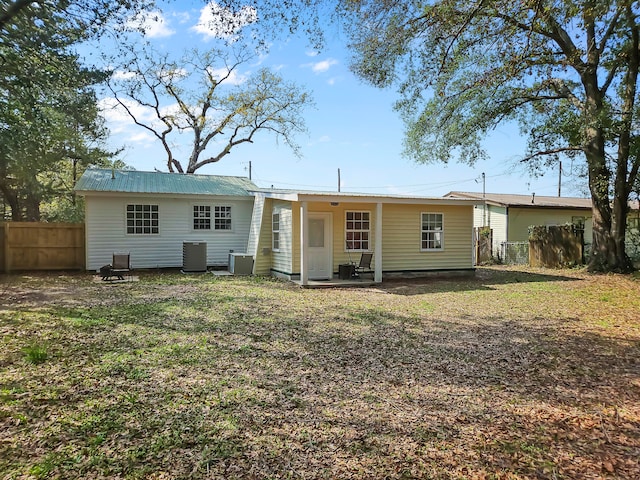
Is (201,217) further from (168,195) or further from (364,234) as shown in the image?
(364,234)

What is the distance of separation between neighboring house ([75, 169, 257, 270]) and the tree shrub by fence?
12.3 meters

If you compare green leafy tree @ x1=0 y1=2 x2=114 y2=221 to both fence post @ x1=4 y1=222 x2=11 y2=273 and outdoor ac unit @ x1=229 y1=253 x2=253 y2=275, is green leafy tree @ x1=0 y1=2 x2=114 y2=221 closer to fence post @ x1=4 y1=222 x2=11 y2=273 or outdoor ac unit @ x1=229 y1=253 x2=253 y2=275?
fence post @ x1=4 y1=222 x2=11 y2=273

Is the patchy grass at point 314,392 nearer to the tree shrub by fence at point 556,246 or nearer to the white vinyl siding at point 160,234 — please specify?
the white vinyl siding at point 160,234

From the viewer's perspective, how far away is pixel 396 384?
186 inches

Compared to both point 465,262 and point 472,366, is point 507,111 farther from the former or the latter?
point 472,366

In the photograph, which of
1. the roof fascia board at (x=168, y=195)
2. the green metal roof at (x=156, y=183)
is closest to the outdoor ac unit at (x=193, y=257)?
the roof fascia board at (x=168, y=195)

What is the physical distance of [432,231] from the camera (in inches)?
587

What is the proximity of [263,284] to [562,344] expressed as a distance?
313 inches

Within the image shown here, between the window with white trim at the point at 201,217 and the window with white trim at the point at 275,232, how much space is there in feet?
9.65

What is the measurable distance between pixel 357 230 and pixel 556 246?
31.1 ft

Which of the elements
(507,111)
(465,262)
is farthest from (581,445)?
(507,111)

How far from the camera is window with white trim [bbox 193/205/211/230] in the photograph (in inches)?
637

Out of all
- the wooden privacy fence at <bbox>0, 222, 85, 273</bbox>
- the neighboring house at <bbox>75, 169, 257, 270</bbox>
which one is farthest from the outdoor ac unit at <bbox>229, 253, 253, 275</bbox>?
the wooden privacy fence at <bbox>0, 222, 85, 273</bbox>

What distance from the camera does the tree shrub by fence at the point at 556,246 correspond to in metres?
17.7
